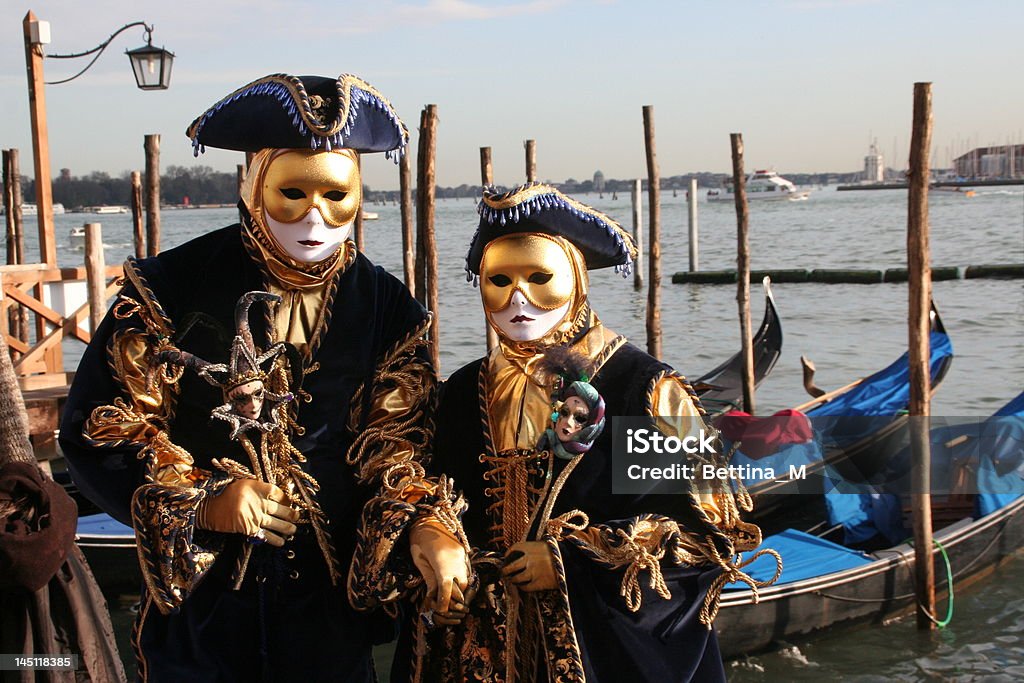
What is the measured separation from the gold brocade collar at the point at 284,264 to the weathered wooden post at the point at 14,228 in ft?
35.7

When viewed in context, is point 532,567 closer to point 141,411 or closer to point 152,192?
point 141,411

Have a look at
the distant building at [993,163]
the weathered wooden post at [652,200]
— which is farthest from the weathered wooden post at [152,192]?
the distant building at [993,163]

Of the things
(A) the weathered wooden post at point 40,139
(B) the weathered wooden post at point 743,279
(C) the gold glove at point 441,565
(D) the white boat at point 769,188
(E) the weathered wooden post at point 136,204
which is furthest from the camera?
(D) the white boat at point 769,188

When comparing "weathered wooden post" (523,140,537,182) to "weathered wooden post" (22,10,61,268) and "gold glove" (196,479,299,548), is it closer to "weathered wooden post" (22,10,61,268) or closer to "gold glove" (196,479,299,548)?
"weathered wooden post" (22,10,61,268)

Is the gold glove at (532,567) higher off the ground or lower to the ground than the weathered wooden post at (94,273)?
lower

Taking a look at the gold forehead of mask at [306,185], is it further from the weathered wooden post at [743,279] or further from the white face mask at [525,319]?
the weathered wooden post at [743,279]

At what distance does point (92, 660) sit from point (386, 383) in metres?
0.87

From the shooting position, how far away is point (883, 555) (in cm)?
621

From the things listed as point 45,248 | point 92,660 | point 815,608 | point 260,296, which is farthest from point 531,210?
point 45,248

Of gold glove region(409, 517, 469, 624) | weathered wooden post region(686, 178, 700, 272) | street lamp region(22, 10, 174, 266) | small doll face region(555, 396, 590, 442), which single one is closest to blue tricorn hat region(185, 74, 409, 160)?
small doll face region(555, 396, 590, 442)

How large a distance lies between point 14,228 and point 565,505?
12729 mm

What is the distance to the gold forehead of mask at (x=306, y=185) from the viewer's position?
94.1 inches

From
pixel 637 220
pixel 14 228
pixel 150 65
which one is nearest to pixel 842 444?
pixel 150 65

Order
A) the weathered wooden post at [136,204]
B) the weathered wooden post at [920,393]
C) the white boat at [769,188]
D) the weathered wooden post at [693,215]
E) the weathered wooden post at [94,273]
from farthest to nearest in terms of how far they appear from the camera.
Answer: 1. the white boat at [769,188]
2. the weathered wooden post at [693,215]
3. the weathered wooden post at [136,204]
4. the weathered wooden post at [94,273]
5. the weathered wooden post at [920,393]
